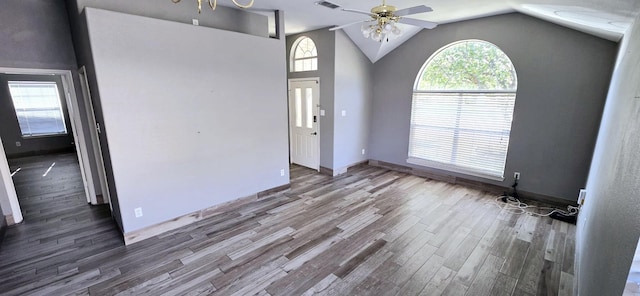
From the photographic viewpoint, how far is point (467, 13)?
3834 mm

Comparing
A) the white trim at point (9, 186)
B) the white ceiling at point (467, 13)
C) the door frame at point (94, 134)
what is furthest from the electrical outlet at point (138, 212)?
the white ceiling at point (467, 13)

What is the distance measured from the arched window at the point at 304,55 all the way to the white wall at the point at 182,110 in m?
1.43

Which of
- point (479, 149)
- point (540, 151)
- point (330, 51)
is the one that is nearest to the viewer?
point (540, 151)

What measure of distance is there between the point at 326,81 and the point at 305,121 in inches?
40.9

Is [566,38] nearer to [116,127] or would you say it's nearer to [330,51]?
[330,51]

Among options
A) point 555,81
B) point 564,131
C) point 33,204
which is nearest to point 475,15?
point 555,81

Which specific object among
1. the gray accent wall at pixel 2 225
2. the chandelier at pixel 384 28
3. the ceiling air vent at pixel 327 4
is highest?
the ceiling air vent at pixel 327 4

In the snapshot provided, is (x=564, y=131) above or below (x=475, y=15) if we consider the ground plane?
below

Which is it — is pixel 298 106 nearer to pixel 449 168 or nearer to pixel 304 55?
pixel 304 55

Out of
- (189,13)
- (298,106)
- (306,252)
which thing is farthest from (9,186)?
(298,106)

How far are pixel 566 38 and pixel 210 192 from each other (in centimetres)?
521

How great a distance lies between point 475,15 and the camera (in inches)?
156

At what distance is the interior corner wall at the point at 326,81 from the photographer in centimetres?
484

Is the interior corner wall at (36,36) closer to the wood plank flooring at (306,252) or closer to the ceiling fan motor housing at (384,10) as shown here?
the wood plank flooring at (306,252)
